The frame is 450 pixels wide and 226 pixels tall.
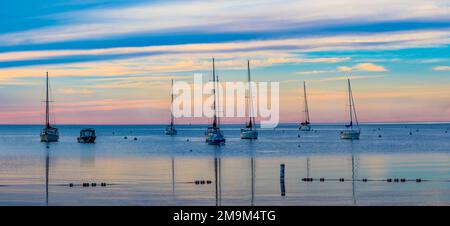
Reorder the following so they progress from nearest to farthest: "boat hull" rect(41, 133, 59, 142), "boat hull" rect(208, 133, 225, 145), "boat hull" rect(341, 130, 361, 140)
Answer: "boat hull" rect(208, 133, 225, 145) → "boat hull" rect(41, 133, 59, 142) → "boat hull" rect(341, 130, 361, 140)

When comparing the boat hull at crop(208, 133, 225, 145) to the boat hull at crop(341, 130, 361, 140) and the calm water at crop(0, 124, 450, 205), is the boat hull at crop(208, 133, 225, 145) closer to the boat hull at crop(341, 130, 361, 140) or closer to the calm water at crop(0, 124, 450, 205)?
the boat hull at crop(341, 130, 361, 140)

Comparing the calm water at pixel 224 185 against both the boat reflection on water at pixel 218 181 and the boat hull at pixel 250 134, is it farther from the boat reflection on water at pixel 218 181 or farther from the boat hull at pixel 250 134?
the boat hull at pixel 250 134

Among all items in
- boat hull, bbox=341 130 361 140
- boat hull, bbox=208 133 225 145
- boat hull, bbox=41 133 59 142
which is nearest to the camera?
boat hull, bbox=208 133 225 145

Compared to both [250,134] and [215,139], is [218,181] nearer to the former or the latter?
[215,139]

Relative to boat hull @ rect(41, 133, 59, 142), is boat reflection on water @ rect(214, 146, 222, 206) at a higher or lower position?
lower

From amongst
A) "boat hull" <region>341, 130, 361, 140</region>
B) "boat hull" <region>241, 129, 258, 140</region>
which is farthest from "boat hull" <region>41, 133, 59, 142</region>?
"boat hull" <region>341, 130, 361, 140</region>

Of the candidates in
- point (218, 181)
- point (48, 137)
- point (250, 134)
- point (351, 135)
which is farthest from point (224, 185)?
point (351, 135)

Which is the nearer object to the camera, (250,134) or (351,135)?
(250,134)

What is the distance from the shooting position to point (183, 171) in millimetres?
64750

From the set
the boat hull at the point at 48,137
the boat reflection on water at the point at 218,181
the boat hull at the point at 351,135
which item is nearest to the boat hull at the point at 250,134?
the boat hull at the point at 351,135

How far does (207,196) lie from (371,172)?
24366 millimetres
